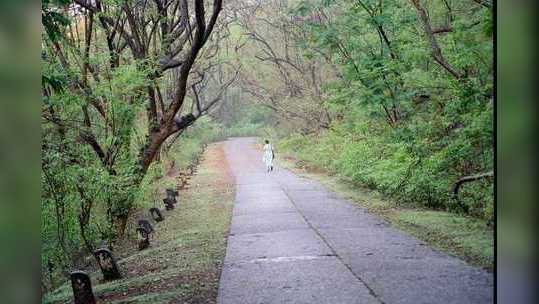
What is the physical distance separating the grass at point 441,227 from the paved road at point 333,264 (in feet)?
0.52

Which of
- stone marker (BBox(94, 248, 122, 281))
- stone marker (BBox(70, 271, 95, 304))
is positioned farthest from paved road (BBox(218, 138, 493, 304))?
stone marker (BBox(94, 248, 122, 281))

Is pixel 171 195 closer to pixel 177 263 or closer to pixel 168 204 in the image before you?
pixel 168 204

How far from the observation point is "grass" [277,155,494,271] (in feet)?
15.2

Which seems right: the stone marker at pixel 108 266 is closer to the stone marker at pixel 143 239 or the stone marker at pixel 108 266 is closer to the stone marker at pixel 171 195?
the stone marker at pixel 143 239

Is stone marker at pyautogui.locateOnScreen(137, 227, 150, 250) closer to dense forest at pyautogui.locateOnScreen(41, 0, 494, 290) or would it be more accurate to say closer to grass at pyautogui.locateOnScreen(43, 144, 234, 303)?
grass at pyautogui.locateOnScreen(43, 144, 234, 303)

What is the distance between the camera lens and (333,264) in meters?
4.70

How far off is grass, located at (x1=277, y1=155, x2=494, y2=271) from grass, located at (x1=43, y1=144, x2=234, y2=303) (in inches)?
82.9

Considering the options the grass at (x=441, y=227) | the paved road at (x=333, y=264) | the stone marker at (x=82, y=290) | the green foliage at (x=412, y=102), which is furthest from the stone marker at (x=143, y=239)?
the green foliage at (x=412, y=102)

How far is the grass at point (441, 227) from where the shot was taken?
15.2 feet

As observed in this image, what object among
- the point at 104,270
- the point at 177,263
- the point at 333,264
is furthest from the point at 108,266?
the point at 333,264

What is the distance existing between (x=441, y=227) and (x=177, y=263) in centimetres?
289
